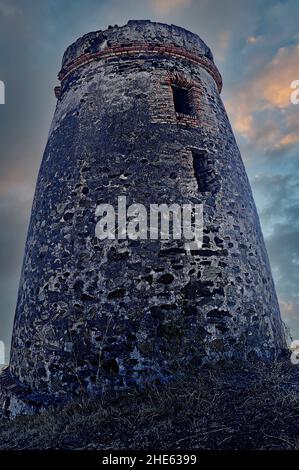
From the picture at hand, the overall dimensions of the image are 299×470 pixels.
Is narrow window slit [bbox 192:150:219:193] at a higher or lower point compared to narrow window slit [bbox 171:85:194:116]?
lower

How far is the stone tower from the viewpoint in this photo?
5289mm

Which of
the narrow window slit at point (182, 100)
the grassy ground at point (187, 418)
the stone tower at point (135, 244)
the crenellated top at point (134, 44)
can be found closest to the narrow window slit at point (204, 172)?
the stone tower at point (135, 244)

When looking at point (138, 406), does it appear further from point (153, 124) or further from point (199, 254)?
point (153, 124)

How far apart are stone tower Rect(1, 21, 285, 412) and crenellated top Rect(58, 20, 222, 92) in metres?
0.03

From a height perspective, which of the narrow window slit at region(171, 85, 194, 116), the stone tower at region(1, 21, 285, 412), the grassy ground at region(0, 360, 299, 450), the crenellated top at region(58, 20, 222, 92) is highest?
the crenellated top at region(58, 20, 222, 92)

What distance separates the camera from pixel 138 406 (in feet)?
14.5

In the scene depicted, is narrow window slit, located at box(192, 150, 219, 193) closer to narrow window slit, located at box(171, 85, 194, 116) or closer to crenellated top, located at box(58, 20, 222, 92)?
narrow window slit, located at box(171, 85, 194, 116)

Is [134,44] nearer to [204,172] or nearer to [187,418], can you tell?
[204,172]

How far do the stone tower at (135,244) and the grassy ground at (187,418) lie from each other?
43 centimetres

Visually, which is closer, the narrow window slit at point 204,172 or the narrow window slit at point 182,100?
the narrow window slit at point 204,172

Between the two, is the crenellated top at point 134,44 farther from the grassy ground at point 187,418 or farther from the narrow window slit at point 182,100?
the grassy ground at point 187,418

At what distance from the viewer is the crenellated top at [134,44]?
730 centimetres

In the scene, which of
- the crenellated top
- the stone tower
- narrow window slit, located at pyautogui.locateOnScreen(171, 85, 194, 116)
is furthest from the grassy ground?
the crenellated top

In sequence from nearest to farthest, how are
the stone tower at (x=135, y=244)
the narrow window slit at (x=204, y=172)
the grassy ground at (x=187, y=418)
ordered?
the grassy ground at (x=187, y=418) < the stone tower at (x=135, y=244) < the narrow window slit at (x=204, y=172)
